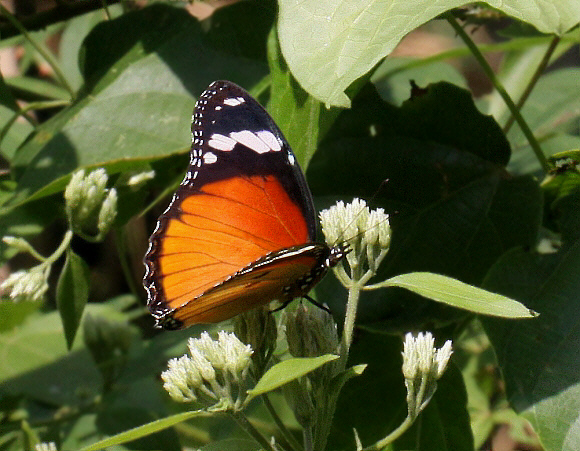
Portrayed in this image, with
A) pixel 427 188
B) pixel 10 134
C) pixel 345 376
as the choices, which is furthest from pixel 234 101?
pixel 10 134

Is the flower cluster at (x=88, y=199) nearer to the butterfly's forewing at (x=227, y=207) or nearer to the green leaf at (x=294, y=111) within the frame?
the butterfly's forewing at (x=227, y=207)

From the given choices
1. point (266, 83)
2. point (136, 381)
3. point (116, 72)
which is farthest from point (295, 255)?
point (136, 381)

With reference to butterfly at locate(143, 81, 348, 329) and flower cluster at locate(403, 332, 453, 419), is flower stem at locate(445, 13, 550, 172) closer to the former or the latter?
butterfly at locate(143, 81, 348, 329)

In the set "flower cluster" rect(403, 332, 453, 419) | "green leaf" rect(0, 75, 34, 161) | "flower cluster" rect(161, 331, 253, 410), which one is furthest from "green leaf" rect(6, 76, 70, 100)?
"flower cluster" rect(403, 332, 453, 419)

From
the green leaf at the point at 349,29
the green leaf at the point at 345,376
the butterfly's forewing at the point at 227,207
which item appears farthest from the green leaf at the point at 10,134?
the green leaf at the point at 345,376

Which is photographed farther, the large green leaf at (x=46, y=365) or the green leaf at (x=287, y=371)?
the large green leaf at (x=46, y=365)

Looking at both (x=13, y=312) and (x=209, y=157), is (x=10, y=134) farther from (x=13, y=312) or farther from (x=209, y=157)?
(x=209, y=157)

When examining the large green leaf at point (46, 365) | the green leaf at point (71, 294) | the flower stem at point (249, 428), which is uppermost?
the flower stem at point (249, 428)
